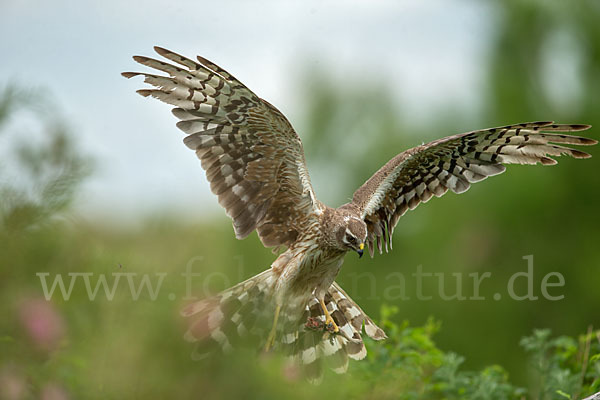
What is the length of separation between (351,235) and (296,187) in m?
0.60

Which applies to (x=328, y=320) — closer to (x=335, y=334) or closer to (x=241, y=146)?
(x=335, y=334)

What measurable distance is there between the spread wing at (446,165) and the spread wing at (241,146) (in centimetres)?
66

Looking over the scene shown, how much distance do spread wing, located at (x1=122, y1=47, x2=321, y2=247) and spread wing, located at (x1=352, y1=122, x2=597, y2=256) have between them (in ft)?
2.18

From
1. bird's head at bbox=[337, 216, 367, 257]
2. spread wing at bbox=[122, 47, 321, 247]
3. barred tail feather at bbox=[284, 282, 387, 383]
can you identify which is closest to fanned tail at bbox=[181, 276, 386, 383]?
barred tail feather at bbox=[284, 282, 387, 383]

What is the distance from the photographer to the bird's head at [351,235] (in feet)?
16.5

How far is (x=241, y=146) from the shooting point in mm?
5000

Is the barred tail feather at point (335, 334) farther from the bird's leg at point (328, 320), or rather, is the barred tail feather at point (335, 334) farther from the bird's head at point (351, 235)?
the bird's head at point (351, 235)

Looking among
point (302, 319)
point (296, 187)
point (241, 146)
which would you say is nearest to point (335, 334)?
point (302, 319)

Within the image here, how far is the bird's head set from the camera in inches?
198

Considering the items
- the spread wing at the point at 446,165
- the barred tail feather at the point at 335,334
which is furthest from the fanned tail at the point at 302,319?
the spread wing at the point at 446,165

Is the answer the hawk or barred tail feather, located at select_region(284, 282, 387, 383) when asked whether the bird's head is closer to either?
the hawk

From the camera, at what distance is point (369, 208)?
5.57 metres

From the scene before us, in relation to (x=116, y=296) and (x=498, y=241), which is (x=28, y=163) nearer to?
(x=116, y=296)

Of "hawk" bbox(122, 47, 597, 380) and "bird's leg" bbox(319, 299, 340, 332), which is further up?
"hawk" bbox(122, 47, 597, 380)
